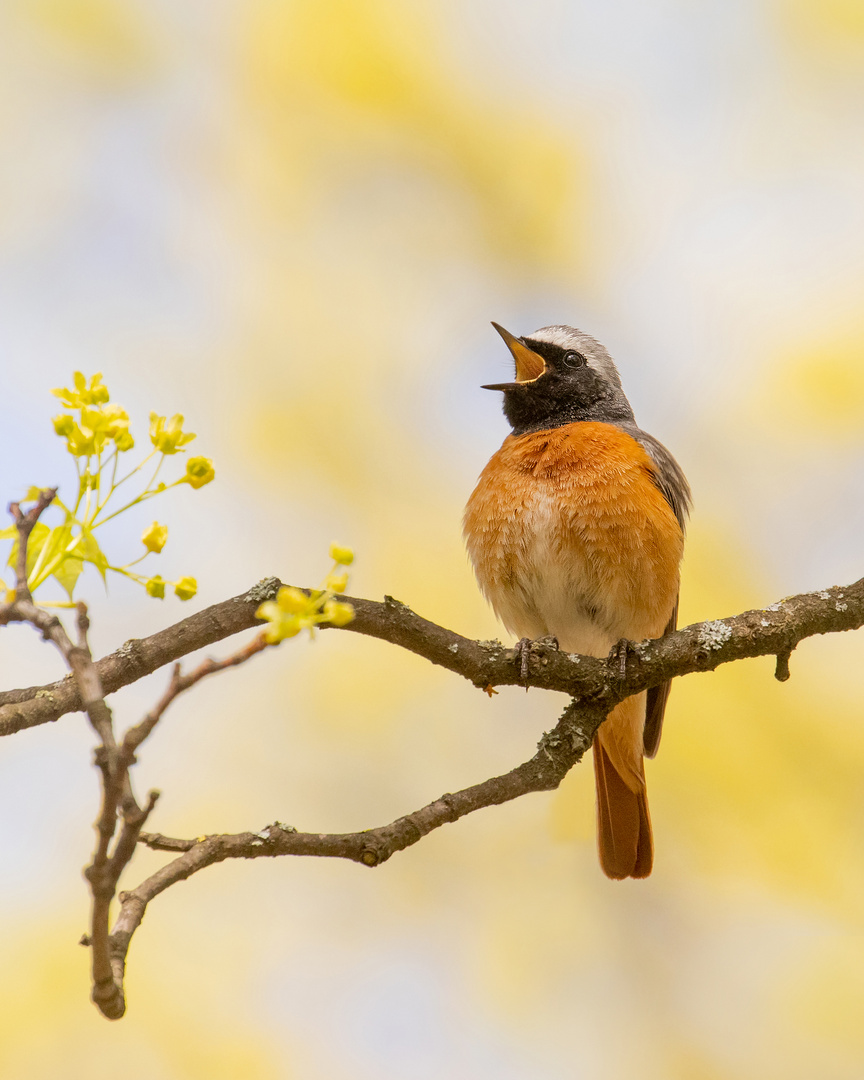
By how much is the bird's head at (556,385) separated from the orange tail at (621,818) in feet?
5.04

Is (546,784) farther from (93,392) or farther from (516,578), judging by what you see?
(93,392)

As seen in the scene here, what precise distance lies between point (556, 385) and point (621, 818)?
7.48 ft

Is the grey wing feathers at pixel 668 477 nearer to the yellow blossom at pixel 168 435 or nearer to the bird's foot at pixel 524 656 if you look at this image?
the bird's foot at pixel 524 656

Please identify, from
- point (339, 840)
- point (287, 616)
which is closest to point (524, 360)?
point (339, 840)

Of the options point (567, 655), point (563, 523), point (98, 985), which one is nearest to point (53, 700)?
point (98, 985)

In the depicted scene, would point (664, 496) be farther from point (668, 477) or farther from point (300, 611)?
point (300, 611)

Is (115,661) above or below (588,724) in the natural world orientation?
above

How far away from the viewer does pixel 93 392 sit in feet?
6.99

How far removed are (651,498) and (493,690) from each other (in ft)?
5.08

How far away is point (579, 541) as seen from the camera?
14.8ft

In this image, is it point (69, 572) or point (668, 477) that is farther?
point (668, 477)

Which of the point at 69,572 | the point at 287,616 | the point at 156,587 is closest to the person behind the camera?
the point at 287,616

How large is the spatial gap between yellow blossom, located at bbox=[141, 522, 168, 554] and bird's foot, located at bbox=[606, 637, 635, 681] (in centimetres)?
204


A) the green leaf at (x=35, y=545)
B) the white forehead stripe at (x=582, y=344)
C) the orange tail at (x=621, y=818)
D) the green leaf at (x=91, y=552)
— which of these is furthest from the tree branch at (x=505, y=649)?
the white forehead stripe at (x=582, y=344)
